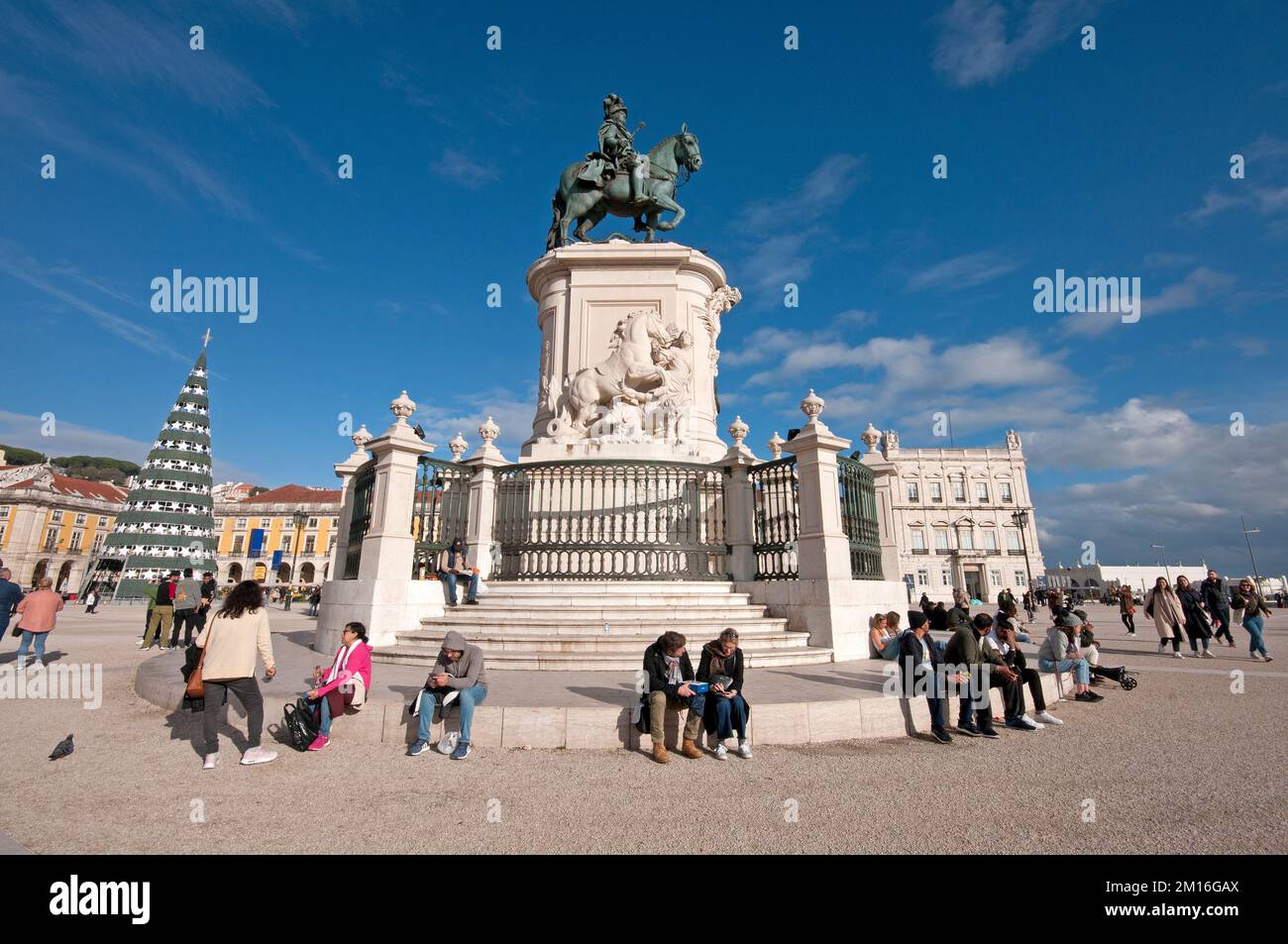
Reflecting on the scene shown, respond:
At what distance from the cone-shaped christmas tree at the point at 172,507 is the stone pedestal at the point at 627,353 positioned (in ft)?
125

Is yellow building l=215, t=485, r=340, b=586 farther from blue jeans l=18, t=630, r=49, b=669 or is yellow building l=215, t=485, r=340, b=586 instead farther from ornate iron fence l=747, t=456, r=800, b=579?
ornate iron fence l=747, t=456, r=800, b=579

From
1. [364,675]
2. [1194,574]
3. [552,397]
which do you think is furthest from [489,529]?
[1194,574]

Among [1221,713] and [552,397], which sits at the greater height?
[552,397]

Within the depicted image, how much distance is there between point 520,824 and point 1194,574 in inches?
3280

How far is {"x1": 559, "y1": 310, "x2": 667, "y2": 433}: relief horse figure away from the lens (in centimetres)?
1259

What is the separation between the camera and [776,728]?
16.8 ft

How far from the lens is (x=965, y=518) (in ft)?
200

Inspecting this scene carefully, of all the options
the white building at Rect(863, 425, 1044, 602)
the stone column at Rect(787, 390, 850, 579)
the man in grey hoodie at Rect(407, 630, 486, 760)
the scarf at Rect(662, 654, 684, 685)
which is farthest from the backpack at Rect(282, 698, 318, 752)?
the white building at Rect(863, 425, 1044, 602)

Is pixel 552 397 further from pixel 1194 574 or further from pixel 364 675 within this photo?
pixel 1194 574

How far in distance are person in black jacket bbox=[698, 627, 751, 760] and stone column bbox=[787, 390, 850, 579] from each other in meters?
3.60

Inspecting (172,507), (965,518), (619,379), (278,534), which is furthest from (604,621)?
(278,534)

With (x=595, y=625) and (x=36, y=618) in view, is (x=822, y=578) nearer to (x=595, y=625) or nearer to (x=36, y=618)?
(x=595, y=625)

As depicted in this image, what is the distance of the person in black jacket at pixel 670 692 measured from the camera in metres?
4.78

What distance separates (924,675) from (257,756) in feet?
19.3
